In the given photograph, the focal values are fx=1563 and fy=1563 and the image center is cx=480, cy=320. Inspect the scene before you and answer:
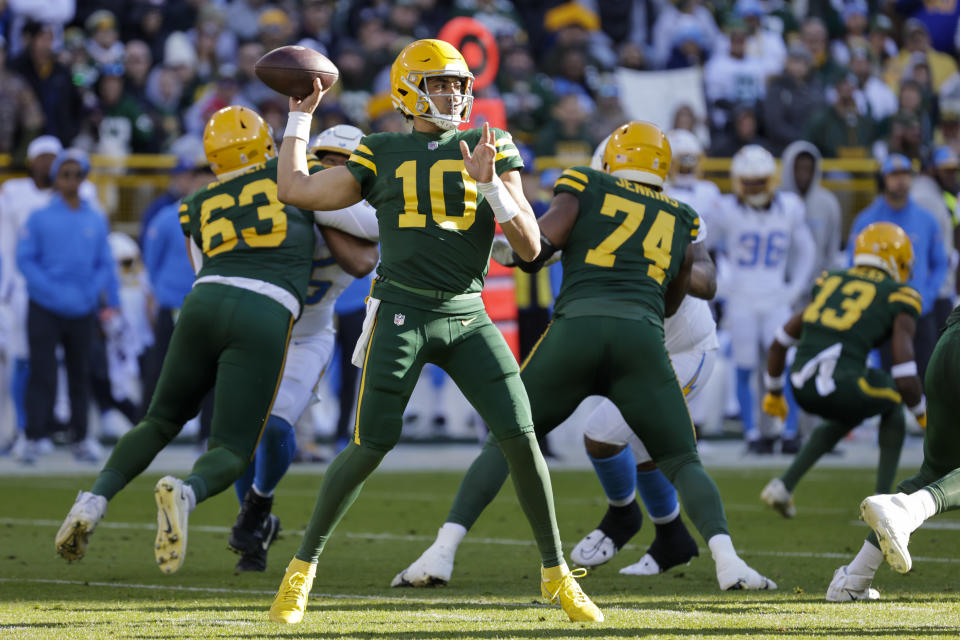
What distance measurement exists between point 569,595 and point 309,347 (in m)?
2.20

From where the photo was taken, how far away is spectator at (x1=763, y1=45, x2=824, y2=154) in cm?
1560

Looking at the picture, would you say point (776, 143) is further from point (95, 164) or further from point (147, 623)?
point (147, 623)

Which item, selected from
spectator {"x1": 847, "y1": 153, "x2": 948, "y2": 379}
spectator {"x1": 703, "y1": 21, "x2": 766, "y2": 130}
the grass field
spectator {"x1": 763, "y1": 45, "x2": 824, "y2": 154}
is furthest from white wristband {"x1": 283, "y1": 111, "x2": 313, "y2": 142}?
spectator {"x1": 703, "y1": 21, "x2": 766, "y2": 130}

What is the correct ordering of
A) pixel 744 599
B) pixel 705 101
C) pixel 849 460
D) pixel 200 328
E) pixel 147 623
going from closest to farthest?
pixel 147 623 < pixel 744 599 < pixel 200 328 < pixel 849 460 < pixel 705 101

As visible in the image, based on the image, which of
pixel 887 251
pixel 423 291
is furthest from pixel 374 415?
pixel 887 251

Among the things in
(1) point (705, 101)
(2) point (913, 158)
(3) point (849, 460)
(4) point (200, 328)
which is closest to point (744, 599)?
(4) point (200, 328)

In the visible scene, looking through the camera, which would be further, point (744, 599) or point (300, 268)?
point (300, 268)

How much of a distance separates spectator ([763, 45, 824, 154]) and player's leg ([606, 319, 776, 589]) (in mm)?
10268

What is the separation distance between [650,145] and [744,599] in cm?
185

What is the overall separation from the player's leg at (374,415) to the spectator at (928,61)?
13954mm

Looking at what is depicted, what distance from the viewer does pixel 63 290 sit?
1138 centimetres

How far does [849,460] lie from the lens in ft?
39.3

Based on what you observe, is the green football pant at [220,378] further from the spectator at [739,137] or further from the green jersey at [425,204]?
the spectator at [739,137]

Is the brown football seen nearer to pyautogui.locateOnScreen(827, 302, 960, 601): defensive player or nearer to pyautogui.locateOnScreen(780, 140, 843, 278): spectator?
pyautogui.locateOnScreen(827, 302, 960, 601): defensive player
